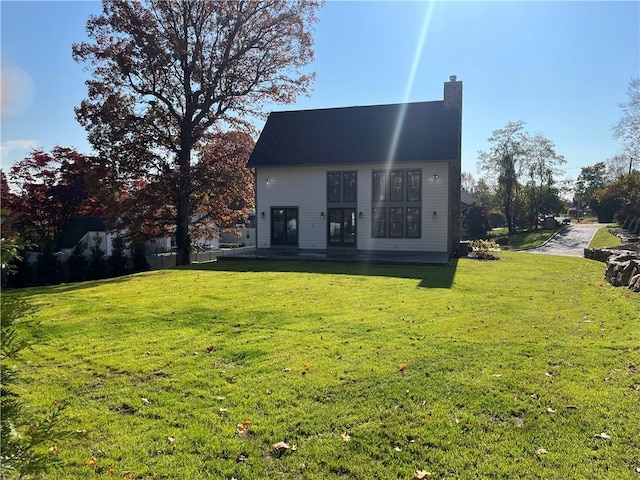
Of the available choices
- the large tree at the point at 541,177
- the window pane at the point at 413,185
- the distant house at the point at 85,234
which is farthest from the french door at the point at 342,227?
the large tree at the point at 541,177

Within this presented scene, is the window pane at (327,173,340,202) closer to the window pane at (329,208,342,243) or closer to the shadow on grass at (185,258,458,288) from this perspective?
the window pane at (329,208,342,243)

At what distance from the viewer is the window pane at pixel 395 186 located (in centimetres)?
2152

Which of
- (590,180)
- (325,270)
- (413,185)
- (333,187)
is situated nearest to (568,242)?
(413,185)

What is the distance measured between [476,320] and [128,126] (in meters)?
17.6

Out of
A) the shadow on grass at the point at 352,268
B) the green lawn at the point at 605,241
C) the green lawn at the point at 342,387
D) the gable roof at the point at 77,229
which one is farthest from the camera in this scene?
the gable roof at the point at 77,229

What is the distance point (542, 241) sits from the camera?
34.7 metres

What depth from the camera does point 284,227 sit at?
77.2 feet

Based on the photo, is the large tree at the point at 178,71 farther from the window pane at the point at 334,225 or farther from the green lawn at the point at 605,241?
the green lawn at the point at 605,241

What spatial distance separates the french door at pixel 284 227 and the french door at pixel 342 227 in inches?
80.3

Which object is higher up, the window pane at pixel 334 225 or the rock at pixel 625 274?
the window pane at pixel 334 225

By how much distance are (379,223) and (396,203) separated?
135cm

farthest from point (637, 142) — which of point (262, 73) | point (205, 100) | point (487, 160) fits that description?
point (205, 100)

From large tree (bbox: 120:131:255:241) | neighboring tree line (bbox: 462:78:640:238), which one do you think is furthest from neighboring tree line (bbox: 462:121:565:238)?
large tree (bbox: 120:131:255:241)

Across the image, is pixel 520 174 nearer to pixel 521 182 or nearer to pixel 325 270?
pixel 521 182
